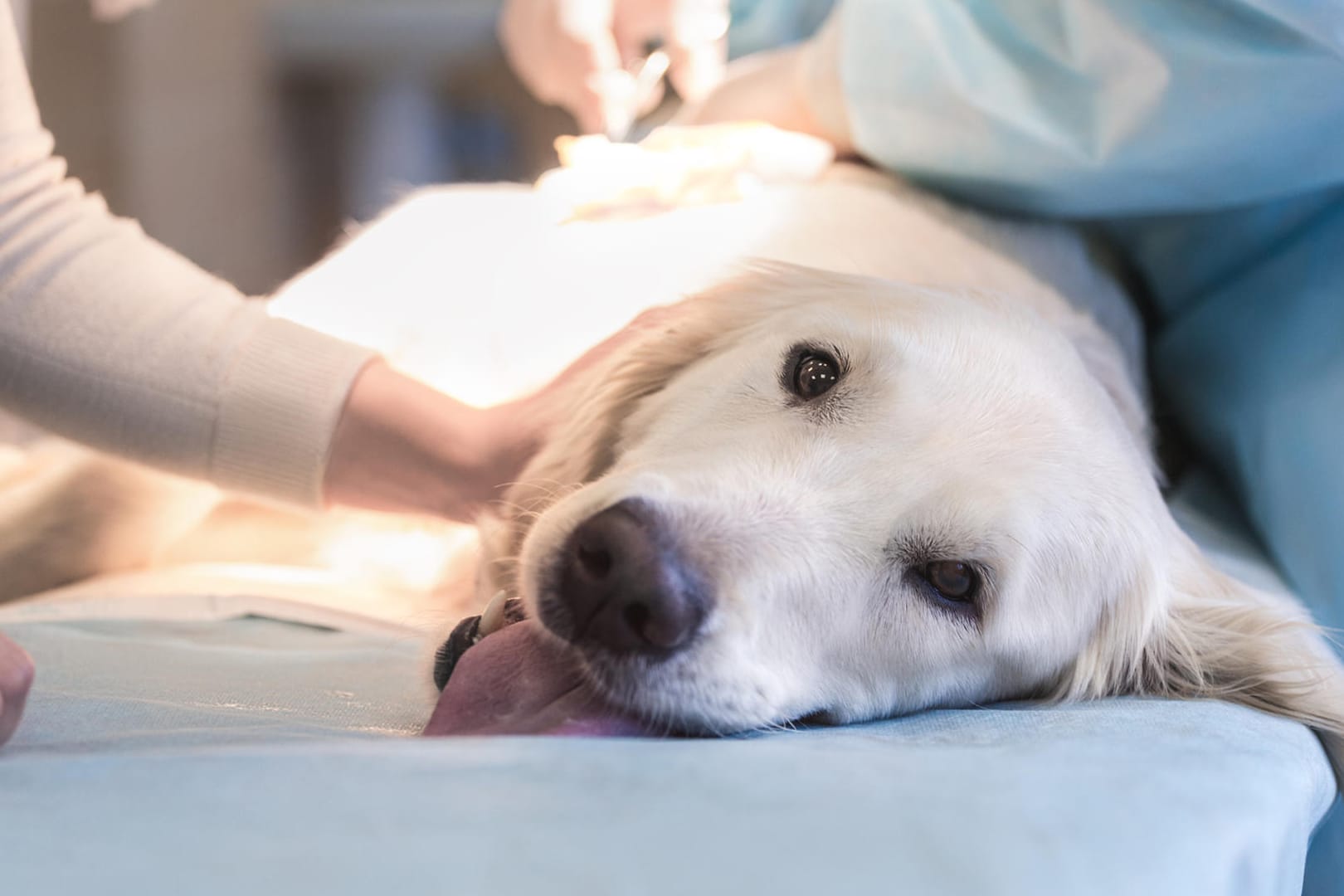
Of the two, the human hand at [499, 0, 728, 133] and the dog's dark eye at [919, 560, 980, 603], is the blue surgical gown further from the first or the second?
the human hand at [499, 0, 728, 133]

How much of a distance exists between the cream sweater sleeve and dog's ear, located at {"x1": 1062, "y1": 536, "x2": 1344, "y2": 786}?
40.5 inches

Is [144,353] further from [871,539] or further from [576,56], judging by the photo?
[576,56]

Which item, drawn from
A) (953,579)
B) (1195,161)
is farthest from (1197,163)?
(953,579)

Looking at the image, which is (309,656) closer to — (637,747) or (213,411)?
(213,411)

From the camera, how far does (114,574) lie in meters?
1.81

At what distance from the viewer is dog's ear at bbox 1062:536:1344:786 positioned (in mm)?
1233

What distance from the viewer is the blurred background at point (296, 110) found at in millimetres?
2506

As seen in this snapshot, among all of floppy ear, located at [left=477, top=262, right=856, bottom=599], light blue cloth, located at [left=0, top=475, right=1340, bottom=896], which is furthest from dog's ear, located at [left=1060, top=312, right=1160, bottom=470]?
light blue cloth, located at [left=0, top=475, right=1340, bottom=896]

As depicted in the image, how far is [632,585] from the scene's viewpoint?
3.27ft

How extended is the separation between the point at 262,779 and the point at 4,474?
155 centimetres

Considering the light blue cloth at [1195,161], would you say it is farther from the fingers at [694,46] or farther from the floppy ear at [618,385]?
the fingers at [694,46]

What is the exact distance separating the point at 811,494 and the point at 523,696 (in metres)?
0.35

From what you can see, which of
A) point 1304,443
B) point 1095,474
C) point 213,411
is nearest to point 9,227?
point 213,411

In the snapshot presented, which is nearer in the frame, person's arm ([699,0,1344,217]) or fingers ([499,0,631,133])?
person's arm ([699,0,1344,217])
